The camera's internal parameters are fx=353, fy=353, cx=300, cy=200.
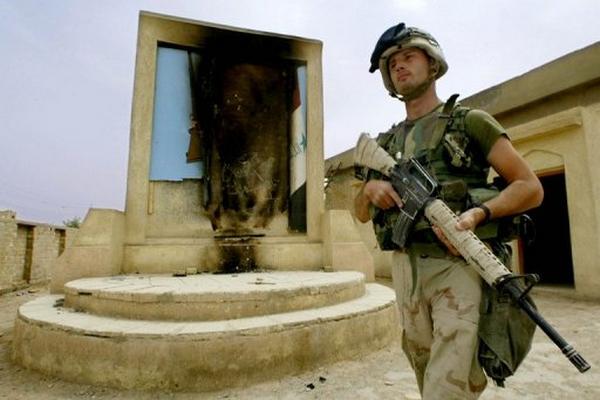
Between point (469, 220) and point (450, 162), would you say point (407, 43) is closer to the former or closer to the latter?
point (450, 162)

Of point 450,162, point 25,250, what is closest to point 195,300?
point 450,162

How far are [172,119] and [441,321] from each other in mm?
5170

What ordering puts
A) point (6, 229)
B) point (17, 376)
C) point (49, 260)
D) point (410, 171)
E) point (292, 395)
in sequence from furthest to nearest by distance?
point (49, 260) → point (6, 229) → point (17, 376) → point (292, 395) → point (410, 171)

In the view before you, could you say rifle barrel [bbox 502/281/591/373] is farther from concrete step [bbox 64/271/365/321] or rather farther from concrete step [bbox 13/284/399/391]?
concrete step [bbox 64/271/365/321]

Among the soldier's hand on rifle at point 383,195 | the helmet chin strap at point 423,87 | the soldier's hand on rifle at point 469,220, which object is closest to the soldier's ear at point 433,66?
the helmet chin strap at point 423,87

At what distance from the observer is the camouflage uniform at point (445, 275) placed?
4.34 feet

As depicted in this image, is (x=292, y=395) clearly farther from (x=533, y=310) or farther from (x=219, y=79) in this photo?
(x=219, y=79)

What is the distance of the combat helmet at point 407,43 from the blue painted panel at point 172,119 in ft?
13.7

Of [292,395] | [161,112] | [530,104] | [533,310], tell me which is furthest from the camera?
[530,104]

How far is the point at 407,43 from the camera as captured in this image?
5.53ft

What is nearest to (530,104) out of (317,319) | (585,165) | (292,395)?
(585,165)

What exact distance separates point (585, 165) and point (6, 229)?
11.7 metres

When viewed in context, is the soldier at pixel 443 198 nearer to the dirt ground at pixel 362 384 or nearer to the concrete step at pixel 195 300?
the dirt ground at pixel 362 384

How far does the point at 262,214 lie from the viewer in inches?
222
